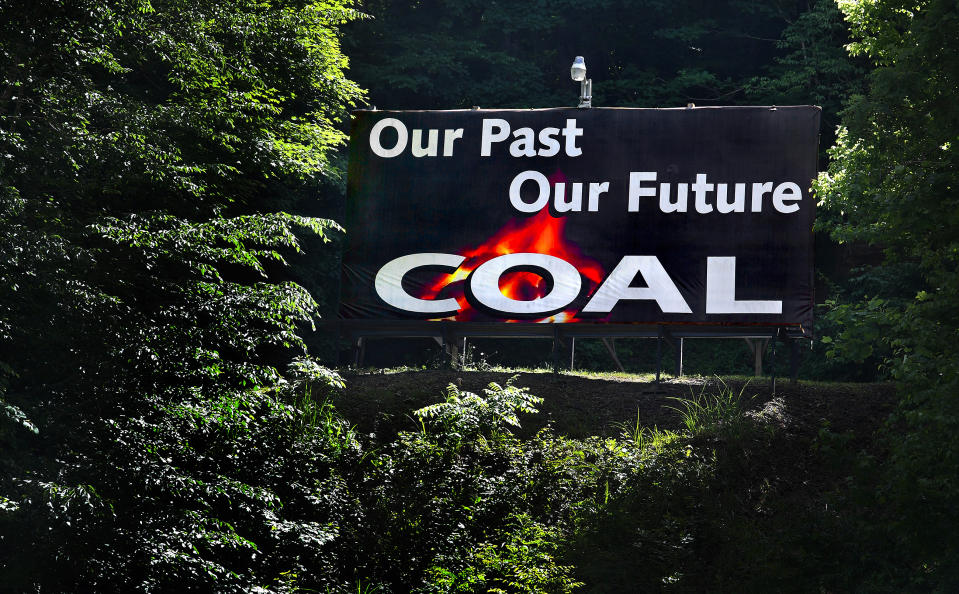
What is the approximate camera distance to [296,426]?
1447 centimetres

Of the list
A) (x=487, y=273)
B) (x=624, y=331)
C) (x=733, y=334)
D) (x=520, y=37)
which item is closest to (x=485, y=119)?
(x=487, y=273)

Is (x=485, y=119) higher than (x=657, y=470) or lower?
higher

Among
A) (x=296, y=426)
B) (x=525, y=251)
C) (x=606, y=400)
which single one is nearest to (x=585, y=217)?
(x=525, y=251)

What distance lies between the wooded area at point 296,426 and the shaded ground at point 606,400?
0.84ft

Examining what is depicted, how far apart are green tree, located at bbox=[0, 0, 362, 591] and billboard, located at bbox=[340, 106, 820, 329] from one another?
447cm

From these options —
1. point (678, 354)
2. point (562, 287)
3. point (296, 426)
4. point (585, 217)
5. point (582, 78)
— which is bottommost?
point (296, 426)

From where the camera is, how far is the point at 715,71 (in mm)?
35250

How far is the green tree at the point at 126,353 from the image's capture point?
1209 centimetres

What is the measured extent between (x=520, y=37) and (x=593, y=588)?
26.1 metres

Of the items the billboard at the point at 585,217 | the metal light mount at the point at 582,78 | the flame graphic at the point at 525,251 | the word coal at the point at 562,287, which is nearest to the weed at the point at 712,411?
the billboard at the point at 585,217

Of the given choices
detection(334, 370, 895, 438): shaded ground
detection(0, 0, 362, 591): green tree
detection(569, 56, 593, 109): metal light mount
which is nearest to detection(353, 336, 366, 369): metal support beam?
detection(334, 370, 895, 438): shaded ground

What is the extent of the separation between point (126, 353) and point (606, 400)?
7.82 metres

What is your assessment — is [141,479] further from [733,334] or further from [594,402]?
[733,334]

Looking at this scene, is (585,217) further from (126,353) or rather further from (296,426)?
(126,353)
